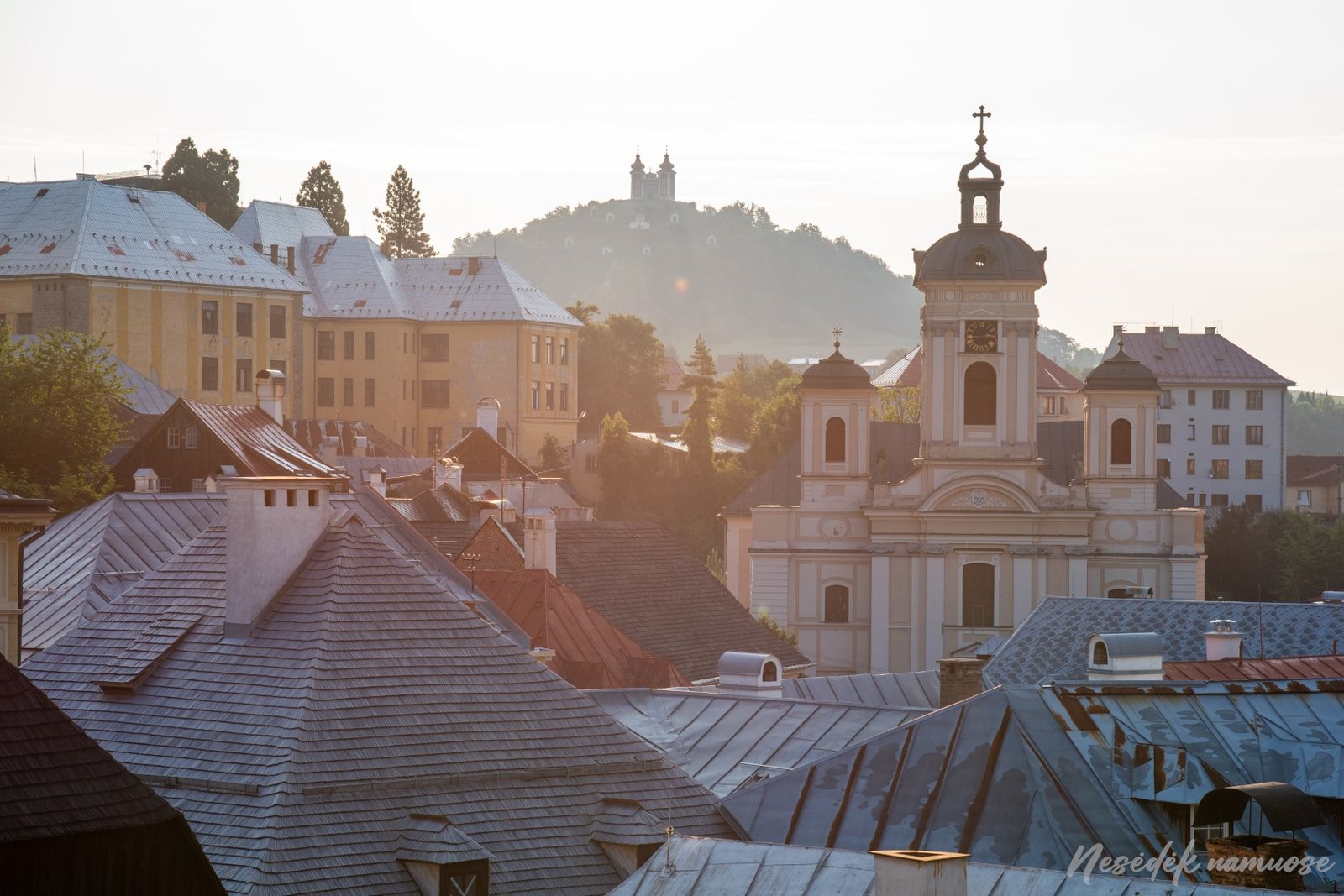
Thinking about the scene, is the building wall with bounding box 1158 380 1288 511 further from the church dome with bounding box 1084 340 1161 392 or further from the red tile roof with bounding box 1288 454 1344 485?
the church dome with bounding box 1084 340 1161 392

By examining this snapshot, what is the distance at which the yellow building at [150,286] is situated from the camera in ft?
302

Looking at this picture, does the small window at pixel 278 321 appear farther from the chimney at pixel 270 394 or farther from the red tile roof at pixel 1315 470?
the red tile roof at pixel 1315 470

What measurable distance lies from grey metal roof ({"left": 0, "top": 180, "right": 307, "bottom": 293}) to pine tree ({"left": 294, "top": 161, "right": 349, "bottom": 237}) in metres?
28.2

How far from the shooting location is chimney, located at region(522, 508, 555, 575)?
46156mm

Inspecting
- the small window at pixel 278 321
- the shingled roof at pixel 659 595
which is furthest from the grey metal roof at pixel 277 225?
the shingled roof at pixel 659 595

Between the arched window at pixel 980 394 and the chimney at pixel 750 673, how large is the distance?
3279 centimetres

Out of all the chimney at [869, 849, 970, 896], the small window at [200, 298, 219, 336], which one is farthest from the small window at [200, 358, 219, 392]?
the chimney at [869, 849, 970, 896]

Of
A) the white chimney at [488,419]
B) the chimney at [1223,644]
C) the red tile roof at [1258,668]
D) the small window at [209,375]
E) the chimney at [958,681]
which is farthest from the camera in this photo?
the white chimney at [488,419]

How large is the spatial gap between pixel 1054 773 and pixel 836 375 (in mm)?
44366

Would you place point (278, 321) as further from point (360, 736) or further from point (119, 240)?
point (360, 736)

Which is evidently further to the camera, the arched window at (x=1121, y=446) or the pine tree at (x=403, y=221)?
the pine tree at (x=403, y=221)

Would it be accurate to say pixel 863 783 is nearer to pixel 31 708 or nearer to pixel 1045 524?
pixel 31 708

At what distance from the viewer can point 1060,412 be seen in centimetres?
12325

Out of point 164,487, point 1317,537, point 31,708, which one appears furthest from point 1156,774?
point 1317,537
